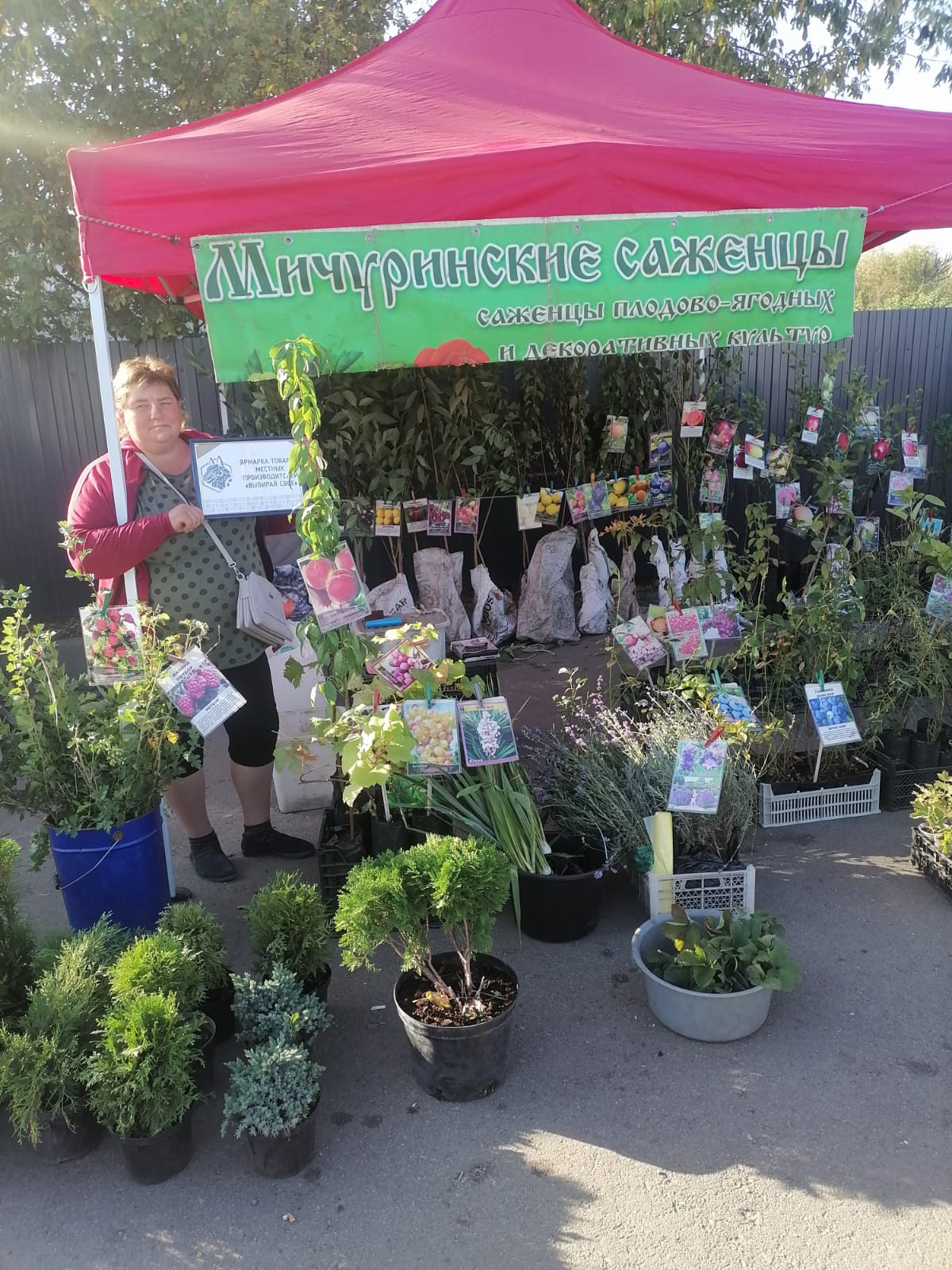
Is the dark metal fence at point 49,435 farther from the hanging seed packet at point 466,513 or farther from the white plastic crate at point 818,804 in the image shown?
the white plastic crate at point 818,804

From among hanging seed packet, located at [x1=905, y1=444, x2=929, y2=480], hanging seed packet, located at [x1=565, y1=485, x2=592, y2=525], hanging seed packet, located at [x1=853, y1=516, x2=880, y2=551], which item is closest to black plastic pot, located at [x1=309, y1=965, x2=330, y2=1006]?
hanging seed packet, located at [x1=853, y1=516, x2=880, y2=551]

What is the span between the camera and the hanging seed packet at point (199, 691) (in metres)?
2.73

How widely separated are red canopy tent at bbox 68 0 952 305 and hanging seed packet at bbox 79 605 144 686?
3.42ft

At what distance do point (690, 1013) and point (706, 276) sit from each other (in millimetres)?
2341

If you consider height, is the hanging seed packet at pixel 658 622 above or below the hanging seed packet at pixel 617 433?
below

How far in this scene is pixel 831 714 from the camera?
11.4 ft

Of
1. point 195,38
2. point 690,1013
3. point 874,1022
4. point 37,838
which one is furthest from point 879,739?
point 195,38

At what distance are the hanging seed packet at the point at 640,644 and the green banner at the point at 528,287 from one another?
44.9 inches

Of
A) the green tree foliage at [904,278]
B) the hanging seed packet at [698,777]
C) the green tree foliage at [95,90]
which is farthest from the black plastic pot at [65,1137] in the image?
the green tree foliage at [904,278]

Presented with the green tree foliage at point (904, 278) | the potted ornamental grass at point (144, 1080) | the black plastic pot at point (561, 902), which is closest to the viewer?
the potted ornamental grass at point (144, 1080)

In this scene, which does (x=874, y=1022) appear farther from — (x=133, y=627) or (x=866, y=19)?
(x=866, y=19)

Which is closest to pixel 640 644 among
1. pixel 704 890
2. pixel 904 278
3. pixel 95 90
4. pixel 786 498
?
pixel 704 890

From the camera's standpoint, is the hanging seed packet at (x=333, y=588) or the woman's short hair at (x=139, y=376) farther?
the woman's short hair at (x=139, y=376)

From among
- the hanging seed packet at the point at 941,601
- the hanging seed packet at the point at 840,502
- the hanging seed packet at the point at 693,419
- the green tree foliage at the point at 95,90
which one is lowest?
the hanging seed packet at the point at 941,601
